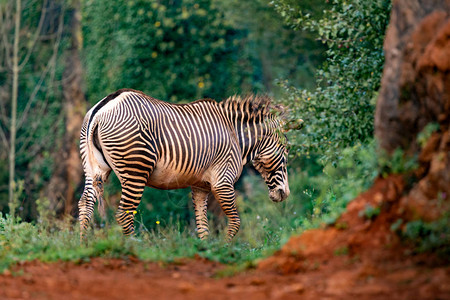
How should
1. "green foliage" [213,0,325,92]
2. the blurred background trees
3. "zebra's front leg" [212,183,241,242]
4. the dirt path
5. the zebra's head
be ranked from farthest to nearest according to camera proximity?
"green foliage" [213,0,325,92] → the blurred background trees → the zebra's head → "zebra's front leg" [212,183,241,242] → the dirt path

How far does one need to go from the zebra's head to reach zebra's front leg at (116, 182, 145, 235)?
257 centimetres

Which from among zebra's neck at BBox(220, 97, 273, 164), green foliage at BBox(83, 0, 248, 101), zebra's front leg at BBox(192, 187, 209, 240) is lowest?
zebra's front leg at BBox(192, 187, 209, 240)

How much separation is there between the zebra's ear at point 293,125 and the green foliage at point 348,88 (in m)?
0.16

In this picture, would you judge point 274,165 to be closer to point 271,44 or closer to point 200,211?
point 200,211

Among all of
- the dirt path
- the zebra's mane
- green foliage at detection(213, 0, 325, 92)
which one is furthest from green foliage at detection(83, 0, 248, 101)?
the dirt path

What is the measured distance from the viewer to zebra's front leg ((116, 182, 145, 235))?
9289mm

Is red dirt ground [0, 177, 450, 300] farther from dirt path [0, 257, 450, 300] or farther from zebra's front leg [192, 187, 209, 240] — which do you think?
zebra's front leg [192, 187, 209, 240]

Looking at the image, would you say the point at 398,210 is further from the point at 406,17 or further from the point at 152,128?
the point at 152,128

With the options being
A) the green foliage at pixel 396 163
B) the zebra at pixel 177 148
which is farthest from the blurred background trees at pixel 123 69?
the green foliage at pixel 396 163

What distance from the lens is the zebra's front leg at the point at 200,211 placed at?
417 inches

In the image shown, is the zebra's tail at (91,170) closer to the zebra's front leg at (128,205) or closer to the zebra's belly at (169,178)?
the zebra's front leg at (128,205)

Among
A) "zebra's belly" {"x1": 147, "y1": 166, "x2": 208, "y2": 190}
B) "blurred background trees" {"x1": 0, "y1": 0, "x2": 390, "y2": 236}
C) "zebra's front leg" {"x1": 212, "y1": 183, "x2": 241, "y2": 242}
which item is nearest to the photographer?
"zebra's belly" {"x1": 147, "y1": 166, "x2": 208, "y2": 190}

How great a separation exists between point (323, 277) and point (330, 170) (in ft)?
18.9

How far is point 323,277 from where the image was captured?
523cm
